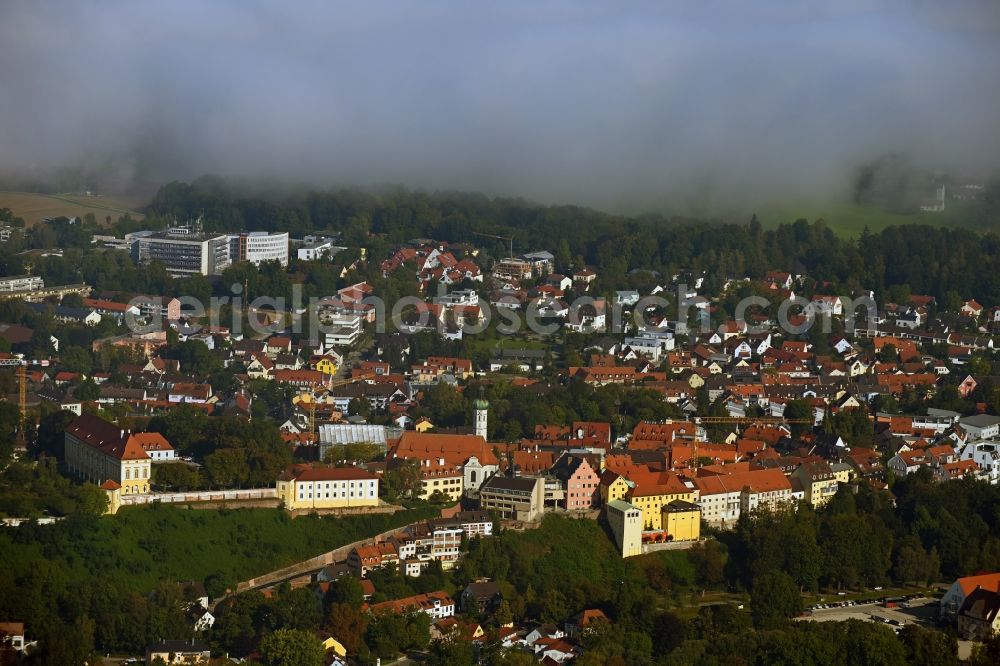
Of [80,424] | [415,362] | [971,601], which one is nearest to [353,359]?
[415,362]

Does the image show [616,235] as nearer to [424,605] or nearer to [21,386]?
[21,386]

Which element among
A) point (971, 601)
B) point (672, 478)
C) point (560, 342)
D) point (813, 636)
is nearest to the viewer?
point (813, 636)

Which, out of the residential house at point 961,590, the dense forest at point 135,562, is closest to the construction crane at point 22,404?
the dense forest at point 135,562

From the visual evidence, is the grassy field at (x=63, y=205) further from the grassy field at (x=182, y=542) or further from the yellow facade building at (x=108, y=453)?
the grassy field at (x=182, y=542)

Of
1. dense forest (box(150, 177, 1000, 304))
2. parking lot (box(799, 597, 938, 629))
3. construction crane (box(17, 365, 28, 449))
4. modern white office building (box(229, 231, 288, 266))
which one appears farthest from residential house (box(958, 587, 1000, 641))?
modern white office building (box(229, 231, 288, 266))

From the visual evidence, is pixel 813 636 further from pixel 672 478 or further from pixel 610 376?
pixel 610 376
